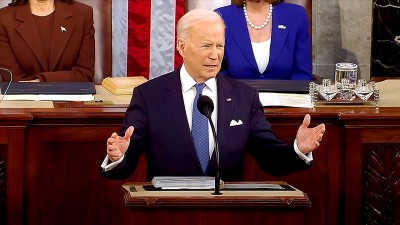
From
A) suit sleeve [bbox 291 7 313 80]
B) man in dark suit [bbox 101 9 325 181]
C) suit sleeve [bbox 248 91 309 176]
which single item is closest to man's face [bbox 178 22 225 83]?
man in dark suit [bbox 101 9 325 181]

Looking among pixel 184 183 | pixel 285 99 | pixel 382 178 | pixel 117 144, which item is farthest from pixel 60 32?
A: pixel 184 183

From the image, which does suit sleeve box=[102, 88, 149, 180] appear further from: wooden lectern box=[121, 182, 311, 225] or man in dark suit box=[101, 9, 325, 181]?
wooden lectern box=[121, 182, 311, 225]

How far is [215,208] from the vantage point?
3.39m

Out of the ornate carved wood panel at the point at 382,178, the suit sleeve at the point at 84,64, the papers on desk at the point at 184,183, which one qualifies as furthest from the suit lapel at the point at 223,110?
the suit sleeve at the point at 84,64

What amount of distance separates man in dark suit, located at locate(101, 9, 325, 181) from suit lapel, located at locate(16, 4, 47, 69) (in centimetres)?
187

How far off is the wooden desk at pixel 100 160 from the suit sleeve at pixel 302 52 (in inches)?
43.3

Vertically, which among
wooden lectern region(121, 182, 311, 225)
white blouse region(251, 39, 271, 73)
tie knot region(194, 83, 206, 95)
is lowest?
wooden lectern region(121, 182, 311, 225)

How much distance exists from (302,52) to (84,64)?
1.24m

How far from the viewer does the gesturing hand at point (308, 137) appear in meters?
3.81

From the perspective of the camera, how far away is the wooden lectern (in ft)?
11.1

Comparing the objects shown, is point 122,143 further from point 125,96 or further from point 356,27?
point 356,27


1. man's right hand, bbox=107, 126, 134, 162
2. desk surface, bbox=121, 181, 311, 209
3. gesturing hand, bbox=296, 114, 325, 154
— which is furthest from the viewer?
gesturing hand, bbox=296, 114, 325, 154

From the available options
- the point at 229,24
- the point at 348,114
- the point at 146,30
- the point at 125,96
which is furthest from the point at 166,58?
the point at 348,114

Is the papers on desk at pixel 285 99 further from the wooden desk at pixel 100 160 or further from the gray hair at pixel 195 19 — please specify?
the gray hair at pixel 195 19
